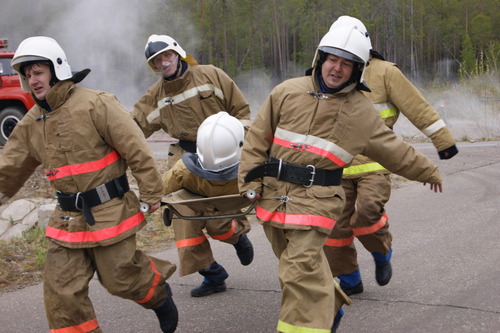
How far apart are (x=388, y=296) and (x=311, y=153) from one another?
184 centimetres

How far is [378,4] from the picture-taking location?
44.4 m

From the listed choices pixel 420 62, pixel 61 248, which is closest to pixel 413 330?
pixel 61 248

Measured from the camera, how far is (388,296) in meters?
4.98

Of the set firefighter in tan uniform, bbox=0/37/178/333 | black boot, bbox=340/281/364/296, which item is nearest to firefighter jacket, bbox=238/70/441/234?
firefighter in tan uniform, bbox=0/37/178/333

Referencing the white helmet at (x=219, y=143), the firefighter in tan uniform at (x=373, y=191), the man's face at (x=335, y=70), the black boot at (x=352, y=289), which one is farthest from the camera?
the black boot at (x=352, y=289)

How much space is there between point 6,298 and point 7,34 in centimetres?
2387

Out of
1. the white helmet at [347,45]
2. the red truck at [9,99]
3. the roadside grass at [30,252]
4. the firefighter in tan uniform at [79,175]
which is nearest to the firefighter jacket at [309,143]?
the white helmet at [347,45]

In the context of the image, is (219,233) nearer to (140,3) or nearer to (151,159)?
(151,159)

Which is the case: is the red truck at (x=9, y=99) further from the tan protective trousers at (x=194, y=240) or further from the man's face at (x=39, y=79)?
the man's face at (x=39, y=79)

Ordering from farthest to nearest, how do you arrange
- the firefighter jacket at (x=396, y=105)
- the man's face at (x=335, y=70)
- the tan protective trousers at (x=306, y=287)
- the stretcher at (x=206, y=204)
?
the firefighter jacket at (x=396, y=105)
the stretcher at (x=206, y=204)
the man's face at (x=335, y=70)
the tan protective trousers at (x=306, y=287)

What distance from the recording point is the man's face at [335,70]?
3.69 meters

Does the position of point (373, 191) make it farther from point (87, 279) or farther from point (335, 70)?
point (87, 279)

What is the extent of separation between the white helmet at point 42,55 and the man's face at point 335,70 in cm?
151

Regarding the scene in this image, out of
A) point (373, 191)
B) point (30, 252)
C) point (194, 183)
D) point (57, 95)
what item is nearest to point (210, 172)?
point (194, 183)
